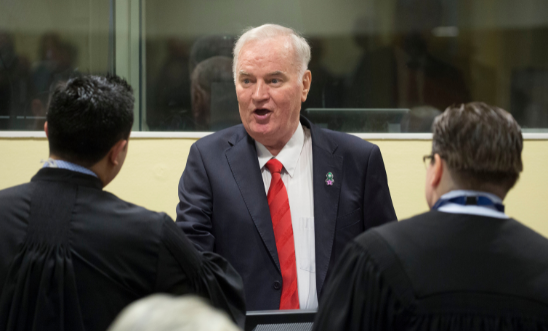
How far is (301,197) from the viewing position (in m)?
1.75

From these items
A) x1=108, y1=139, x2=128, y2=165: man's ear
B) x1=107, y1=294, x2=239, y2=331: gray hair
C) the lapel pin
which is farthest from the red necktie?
x1=107, y1=294, x2=239, y2=331: gray hair

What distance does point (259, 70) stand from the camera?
5.74 feet

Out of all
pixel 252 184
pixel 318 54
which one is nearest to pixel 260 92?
pixel 252 184

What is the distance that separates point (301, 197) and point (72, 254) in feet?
2.89

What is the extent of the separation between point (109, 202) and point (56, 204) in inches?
3.9

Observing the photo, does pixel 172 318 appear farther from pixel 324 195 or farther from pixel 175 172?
pixel 175 172

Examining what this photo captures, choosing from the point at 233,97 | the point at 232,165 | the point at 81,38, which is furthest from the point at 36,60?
the point at 232,165

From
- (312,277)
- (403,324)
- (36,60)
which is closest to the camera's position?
(403,324)

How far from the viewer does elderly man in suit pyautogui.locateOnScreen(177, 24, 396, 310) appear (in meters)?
1.64

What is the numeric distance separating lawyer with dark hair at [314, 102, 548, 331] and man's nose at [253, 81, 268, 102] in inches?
31.8

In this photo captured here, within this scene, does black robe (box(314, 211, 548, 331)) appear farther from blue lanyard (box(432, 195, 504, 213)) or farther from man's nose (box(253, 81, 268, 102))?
man's nose (box(253, 81, 268, 102))

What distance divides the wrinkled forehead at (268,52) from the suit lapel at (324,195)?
0.27m

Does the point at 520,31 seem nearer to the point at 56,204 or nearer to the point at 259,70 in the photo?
the point at 259,70

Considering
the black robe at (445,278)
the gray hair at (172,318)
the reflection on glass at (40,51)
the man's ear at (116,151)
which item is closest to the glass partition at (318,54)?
the reflection on glass at (40,51)
